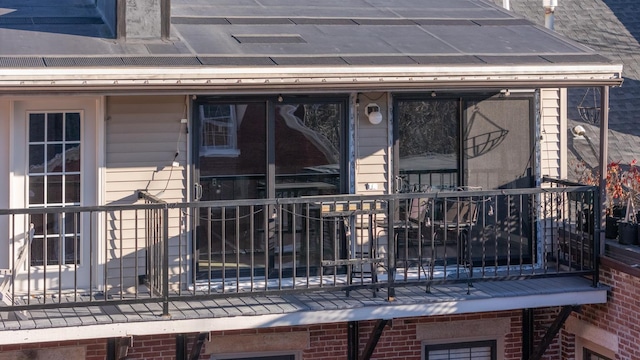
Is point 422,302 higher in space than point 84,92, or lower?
lower

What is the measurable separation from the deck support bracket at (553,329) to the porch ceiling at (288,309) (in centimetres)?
18

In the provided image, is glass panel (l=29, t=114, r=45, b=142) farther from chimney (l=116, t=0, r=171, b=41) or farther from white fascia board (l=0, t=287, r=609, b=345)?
white fascia board (l=0, t=287, r=609, b=345)

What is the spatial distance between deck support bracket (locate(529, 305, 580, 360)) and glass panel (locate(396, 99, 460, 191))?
70.6 inches

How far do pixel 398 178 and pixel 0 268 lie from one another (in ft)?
13.7

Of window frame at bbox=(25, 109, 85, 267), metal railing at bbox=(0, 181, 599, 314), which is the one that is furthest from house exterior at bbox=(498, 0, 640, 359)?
window frame at bbox=(25, 109, 85, 267)

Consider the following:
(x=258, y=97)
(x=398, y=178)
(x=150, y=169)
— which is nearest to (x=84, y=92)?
(x=150, y=169)

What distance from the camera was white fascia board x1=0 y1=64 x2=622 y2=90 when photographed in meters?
8.28

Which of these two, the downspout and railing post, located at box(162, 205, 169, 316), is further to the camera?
the downspout

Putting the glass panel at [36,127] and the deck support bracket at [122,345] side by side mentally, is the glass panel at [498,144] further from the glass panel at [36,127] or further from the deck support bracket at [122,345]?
the glass panel at [36,127]

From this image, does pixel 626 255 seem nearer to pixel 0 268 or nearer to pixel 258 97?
pixel 258 97

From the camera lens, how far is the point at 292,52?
370 inches

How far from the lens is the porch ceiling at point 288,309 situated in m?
8.36

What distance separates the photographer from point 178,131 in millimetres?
9570

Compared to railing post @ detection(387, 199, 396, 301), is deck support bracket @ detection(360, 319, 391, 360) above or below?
below
